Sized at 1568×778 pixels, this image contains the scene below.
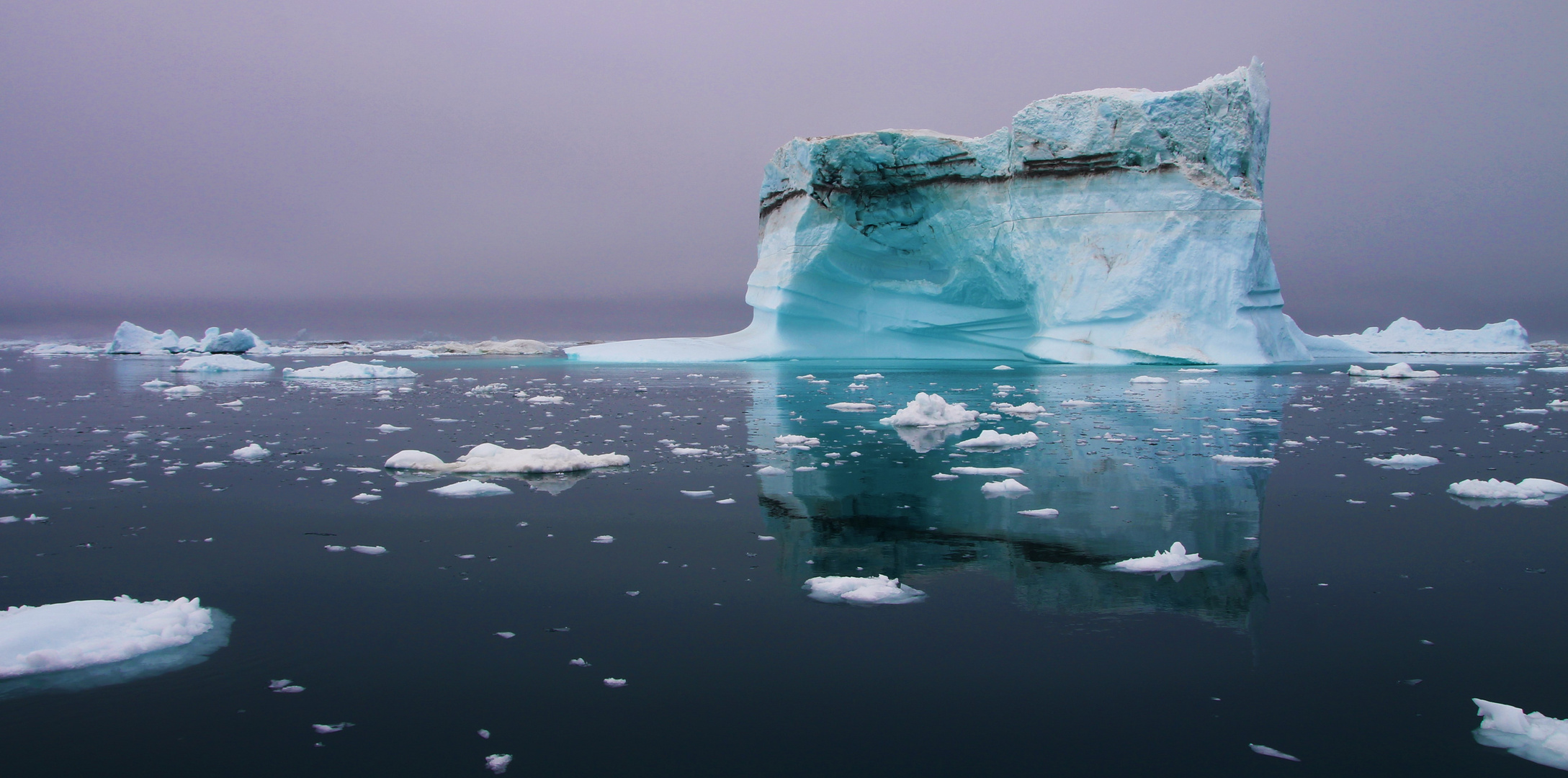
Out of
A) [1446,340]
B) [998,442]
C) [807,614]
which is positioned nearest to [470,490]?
→ [807,614]

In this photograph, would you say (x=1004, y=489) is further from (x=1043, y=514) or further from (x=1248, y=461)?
(x=1248, y=461)

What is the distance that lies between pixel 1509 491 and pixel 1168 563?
263 centimetres

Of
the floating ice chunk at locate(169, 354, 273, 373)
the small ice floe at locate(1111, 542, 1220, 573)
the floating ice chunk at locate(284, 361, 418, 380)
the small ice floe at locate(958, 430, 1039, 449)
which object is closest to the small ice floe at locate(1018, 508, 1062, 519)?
the small ice floe at locate(1111, 542, 1220, 573)

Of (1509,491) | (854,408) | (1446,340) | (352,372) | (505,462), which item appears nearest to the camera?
→ (1509,491)

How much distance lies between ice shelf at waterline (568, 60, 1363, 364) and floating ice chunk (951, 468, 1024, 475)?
13.4 meters

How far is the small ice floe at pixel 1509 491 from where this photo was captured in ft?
14.1

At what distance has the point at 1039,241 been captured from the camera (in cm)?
1850

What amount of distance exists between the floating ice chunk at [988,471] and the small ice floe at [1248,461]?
4.79 feet

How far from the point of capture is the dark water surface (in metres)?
1.88

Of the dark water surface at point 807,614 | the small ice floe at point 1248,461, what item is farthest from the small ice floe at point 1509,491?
the small ice floe at point 1248,461

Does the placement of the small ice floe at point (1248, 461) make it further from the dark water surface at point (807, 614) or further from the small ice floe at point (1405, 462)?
the small ice floe at point (1405, 462)

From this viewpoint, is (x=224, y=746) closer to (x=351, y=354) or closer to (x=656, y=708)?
(x=656, y=708)

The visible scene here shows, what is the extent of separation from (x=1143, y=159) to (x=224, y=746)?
18.3 meters

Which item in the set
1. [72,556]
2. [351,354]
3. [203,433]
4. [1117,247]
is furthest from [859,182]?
[351,354]
